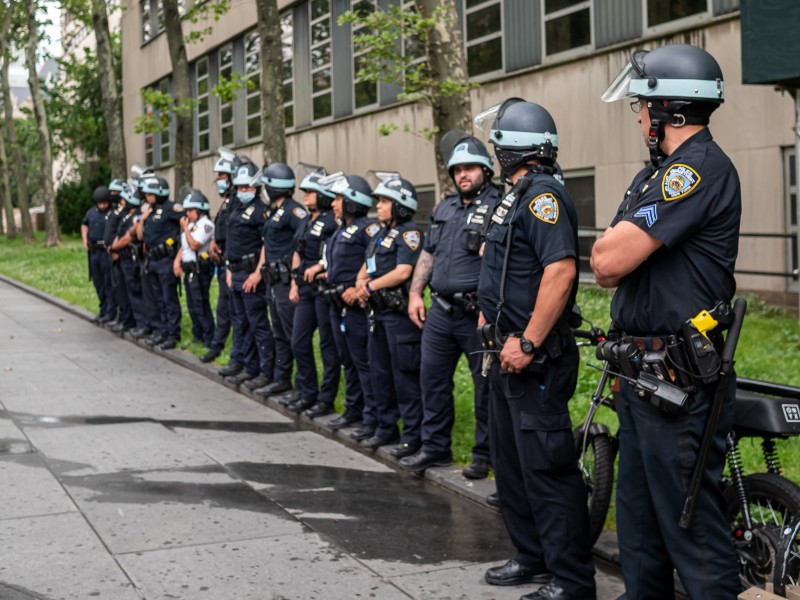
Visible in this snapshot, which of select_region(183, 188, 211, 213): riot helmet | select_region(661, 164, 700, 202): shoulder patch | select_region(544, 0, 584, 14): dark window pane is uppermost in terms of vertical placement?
select_region(544, 0, 584, 14): dark window pane

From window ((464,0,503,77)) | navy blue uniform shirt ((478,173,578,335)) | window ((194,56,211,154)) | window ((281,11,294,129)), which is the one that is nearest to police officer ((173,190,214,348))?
window ((464,0,503,77))

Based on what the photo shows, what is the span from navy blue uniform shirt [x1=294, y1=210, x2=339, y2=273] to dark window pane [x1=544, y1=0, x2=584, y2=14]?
28.2 ft

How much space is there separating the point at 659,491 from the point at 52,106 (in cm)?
5258

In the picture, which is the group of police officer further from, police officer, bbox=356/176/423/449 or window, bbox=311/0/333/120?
window, bbox=311/0/333/120

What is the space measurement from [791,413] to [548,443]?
104cm

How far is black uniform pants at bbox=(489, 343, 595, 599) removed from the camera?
5.02 m

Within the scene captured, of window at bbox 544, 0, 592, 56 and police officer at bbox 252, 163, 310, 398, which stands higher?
window at bbox 544, 0, 592, 56

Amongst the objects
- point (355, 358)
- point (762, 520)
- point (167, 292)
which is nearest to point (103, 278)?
point (167, 292)

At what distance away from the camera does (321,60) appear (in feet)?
86.4

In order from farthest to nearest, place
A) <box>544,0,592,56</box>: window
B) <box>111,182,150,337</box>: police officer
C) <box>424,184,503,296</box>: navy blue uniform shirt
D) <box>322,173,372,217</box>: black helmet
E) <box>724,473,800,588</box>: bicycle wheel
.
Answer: <box>544,0,592,56</box>: window → <box>111,182,150,337</box>: police officer → <box>322,173,372,217</box>: black helmet → <box>424,184,503,296</box>: navy blue uniform shirt → <box>724,473,800,588</box>: bicycle wheel

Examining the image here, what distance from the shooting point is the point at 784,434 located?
4508mm

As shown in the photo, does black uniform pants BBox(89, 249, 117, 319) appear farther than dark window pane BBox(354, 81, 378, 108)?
No

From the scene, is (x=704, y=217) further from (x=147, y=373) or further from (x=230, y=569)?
(x=147, y=373)

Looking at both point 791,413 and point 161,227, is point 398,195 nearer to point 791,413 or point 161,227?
point 791,413
